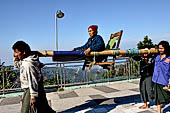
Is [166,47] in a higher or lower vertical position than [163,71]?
higher

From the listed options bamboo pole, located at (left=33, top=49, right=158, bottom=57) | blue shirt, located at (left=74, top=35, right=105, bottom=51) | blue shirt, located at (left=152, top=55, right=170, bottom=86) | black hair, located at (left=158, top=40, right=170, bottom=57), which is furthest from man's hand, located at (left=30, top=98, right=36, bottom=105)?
black hair, located at (left=158, top=40, right=170, bottom=57)

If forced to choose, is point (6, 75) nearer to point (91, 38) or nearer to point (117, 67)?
point (91, 38)

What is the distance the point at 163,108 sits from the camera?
4.26 meters

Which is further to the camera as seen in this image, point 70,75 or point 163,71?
point 70,75

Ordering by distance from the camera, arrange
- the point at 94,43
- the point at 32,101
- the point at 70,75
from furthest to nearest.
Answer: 1. the point at 70,75
2. the point at 94,43
3. the point at 32,101

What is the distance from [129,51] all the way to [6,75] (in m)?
5.62

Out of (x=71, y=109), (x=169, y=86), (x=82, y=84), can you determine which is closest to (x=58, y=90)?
(x=82, y=84)

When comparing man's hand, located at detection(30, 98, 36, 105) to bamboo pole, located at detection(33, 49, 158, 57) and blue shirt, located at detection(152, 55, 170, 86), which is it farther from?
blue shirt, located at detection(152, 55, 170, 86)

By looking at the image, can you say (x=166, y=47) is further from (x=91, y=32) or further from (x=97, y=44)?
(x=91, y=32)

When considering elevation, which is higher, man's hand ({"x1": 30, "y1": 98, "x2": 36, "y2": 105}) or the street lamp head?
the street lamp head

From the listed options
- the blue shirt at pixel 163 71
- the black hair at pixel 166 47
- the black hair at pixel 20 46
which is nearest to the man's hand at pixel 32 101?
the black hair at pixel 20 46

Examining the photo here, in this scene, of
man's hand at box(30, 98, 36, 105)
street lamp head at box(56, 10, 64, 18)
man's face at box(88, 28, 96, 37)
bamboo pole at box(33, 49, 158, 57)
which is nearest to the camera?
man's hand at box(30, 98, 36, 105)

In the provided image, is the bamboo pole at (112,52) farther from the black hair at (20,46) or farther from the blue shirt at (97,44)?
the black hair at (20,46)

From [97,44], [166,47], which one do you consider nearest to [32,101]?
[97,44]
